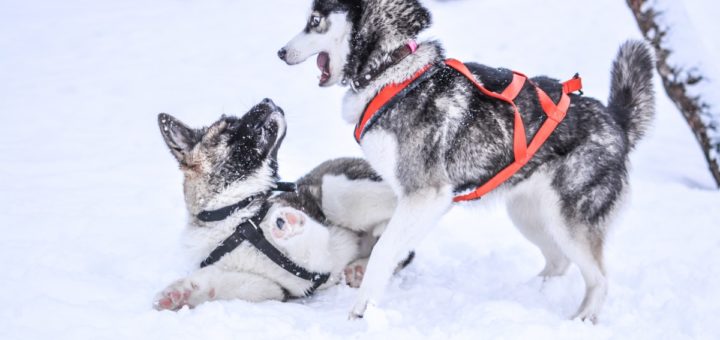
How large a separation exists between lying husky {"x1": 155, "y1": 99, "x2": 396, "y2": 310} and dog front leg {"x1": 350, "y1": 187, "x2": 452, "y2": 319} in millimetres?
423

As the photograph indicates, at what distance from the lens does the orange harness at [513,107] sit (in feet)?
10.4

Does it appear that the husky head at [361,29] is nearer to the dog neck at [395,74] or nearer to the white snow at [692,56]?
the dog neck at [395,74]

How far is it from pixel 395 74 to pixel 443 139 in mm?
453

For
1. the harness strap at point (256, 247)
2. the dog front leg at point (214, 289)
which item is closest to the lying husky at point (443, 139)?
the harness strap at point (256, 247)

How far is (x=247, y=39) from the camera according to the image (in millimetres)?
11625

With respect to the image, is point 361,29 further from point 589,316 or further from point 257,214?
point 589,316

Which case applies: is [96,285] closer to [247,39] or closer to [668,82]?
[668,82]

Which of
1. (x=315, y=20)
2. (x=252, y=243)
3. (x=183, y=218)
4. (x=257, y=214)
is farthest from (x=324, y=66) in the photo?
(x=183, y=218)

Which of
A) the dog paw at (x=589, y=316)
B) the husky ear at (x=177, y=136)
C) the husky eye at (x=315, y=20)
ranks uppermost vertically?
the husky eye at (x=315, y=20)

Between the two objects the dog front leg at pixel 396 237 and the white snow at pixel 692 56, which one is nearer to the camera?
the dog front leg at pixel 396 237

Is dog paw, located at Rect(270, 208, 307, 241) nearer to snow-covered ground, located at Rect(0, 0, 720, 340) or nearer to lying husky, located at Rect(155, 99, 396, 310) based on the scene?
lying husky, located at Rect(155, 99, 396, 310)

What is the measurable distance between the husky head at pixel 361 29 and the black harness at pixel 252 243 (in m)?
1.00

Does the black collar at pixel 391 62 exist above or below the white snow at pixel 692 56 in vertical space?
above

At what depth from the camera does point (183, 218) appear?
4.55 m
